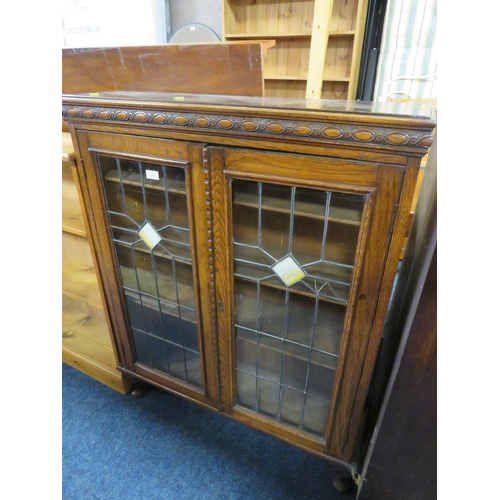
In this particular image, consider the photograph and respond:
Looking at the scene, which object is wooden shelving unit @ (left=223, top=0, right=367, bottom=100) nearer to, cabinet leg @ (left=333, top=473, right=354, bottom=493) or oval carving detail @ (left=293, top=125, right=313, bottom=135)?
oval carving detail @ (left=293, top=125, right=313, bottom=135)

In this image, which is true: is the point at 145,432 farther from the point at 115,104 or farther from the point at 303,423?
the point at 115,104

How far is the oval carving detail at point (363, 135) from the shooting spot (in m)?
0.59

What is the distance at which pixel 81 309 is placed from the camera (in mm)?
1432

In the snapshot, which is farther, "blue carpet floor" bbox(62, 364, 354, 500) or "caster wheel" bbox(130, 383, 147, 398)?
"caster wheel" bbox(130, 383, 147, 398)

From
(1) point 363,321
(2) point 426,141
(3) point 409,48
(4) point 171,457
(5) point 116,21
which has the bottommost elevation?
(4) point 171,457

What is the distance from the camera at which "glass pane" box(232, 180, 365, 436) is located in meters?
0.74

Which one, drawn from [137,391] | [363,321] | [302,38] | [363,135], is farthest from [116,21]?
[363,321]

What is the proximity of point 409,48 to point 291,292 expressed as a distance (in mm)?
2344

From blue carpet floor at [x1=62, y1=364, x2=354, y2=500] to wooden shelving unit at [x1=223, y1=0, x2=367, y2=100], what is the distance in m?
2.14

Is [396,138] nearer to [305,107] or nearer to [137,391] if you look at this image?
[305,107]

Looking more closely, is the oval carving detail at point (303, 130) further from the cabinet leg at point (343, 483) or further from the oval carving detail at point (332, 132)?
the cabinet leg at point (343, 483)

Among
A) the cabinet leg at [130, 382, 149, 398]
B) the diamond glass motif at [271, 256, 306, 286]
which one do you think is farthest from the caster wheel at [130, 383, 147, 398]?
the diamond glass motif at [271, 256, 306, 286]

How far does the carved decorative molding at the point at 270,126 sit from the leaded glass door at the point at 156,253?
2.1 inches

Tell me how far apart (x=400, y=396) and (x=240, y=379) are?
0.48 m
